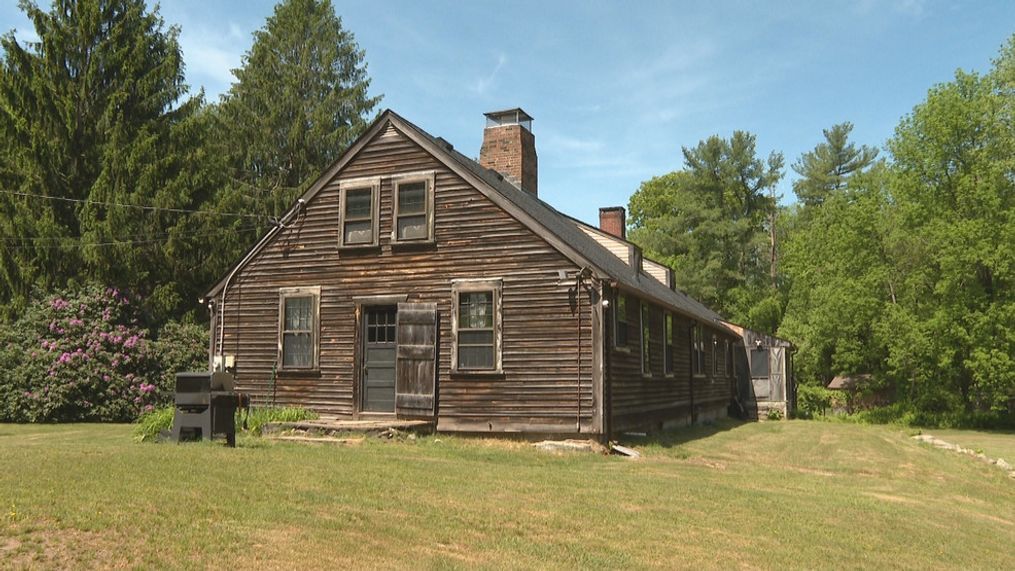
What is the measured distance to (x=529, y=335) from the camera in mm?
16625

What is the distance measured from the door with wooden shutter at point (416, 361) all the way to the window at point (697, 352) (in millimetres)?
10508

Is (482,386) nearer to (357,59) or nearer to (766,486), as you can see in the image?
(766,486)

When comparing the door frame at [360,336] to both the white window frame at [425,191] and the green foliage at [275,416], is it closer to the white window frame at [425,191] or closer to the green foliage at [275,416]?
the green foliage at [275,416]

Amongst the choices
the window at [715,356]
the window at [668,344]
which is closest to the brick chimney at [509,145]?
the window at [668,344]

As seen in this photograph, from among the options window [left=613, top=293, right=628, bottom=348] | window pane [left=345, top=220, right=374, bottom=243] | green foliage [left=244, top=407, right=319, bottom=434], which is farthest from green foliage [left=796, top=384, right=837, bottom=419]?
green foliage [left=244, top=407, right=319, bottom=434]

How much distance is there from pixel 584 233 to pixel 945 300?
15.4m

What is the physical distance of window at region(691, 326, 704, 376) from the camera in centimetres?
2518

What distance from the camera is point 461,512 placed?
867 centimetres

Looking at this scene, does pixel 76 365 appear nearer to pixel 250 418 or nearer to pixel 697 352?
pixel 250 418

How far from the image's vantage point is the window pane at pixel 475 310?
1717 centimetres

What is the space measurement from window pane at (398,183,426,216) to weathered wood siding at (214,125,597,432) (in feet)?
1.01

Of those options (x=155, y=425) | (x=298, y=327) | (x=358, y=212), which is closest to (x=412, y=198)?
(x=358, y=212)

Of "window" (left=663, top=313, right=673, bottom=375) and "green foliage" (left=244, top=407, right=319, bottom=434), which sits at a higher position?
"window" (left=663, top=313, right=673, bottom=375)

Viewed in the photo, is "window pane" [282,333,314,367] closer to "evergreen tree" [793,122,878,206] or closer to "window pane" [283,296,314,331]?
"window pane" [283,296,314,331]
